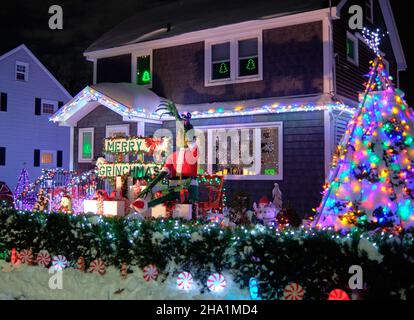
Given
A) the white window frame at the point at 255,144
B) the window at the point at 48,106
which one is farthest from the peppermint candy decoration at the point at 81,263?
the window at the point at 48,106

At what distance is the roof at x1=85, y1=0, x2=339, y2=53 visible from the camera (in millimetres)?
14352

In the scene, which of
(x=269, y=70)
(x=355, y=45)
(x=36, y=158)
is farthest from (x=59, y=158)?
(x=355, y=45)

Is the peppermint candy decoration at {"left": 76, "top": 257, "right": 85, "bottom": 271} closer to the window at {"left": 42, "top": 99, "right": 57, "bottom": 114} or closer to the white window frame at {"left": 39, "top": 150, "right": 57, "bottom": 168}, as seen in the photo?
the white window frame at {"left": 39, "top": 150, "right": 57, "bottom": 168}

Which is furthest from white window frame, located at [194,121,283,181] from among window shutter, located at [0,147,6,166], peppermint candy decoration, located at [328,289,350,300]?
window shutter, located at [0,147,6,166]

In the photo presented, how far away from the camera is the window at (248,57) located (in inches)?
585

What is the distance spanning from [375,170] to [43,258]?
5365mm

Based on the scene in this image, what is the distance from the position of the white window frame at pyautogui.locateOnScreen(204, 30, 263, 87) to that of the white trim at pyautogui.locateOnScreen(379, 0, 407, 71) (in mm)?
6493

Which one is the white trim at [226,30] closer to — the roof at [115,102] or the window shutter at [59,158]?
the roof at [115,102]

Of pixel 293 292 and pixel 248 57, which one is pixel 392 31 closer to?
pixel 248 57

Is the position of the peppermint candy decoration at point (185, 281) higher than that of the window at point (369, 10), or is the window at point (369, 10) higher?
the window at point (369, 10)

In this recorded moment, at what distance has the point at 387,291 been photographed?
4809 millimetres

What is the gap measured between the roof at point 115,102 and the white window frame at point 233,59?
77.4 inches
